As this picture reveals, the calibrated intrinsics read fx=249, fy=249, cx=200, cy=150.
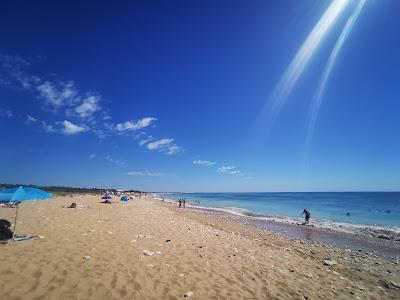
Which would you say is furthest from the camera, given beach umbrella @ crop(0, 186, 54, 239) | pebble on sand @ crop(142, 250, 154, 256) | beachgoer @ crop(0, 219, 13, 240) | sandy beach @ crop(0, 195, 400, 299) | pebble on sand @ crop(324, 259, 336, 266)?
pebble on sand @ crop(324, 259, 336, 266)

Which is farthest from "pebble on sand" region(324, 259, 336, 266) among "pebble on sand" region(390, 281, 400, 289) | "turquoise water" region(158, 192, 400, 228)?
"turquoise water" region(158, 192, 400, 228)

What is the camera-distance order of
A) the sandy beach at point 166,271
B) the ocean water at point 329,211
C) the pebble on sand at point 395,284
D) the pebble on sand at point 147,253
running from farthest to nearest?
1. the ocean water at point 329,211
2. the pebble on sand at point 147,253
3. the pebble on sand at point 395,284
4. the sandy beach at point 166,271

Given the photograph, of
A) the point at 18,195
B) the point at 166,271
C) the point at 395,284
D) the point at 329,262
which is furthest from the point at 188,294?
the point at 329,262

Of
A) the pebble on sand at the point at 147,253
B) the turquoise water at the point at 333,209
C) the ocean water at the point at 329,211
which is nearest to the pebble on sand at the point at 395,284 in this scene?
the pebble on sand at the point at 147,253

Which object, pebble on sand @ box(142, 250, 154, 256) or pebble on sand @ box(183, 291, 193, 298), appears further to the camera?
pebble on sand @ box(142, 250, 154, 256)

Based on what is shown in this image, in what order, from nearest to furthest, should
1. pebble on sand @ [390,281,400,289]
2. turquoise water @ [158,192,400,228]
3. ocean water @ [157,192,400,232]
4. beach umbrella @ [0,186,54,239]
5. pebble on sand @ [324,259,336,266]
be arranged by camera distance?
pebble on sand @ [390,281,400,289]
beach umbrella @ [0,186,54,239]
pebble on sand @ [324,259,336,266]
ocean water @ [157,192,400,232]
turquoise water @ [158,192,400,228]

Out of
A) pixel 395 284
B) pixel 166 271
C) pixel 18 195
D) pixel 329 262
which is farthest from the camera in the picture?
pixel 329 262

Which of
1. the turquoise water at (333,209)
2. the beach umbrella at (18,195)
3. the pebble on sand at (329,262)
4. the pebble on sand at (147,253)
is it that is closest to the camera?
the pebble on sand at (147,253)

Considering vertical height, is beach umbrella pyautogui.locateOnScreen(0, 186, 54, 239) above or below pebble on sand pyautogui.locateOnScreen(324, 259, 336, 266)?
above

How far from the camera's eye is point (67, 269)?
24.7 feet

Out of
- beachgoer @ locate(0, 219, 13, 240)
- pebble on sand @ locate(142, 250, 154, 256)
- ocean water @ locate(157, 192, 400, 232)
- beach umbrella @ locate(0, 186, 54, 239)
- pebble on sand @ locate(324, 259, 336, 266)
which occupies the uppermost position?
beach umbrella @ locate(0, 186, 54, 239)

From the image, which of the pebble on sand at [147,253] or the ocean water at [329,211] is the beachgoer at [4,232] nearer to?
the pebble on sand at [147,253]

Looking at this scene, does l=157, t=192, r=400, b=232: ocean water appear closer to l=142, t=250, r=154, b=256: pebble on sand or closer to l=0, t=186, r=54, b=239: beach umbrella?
l=142, t=250, r=154, b=256: pebble on sand

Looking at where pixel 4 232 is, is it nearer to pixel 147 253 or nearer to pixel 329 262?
pixel 147 253
